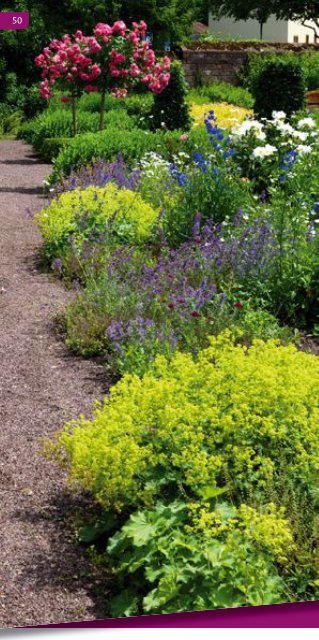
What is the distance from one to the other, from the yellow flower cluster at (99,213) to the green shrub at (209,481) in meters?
3.76

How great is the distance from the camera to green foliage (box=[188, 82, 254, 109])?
797 inches

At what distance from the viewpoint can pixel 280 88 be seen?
567 inches

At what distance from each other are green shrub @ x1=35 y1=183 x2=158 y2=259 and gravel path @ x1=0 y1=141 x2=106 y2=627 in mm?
316

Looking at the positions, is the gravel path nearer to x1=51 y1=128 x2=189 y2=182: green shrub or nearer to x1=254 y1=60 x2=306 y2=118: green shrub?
x1=51 y1=128 x2=189 y2=182: green shrub

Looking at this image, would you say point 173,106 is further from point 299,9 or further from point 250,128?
point 299,9

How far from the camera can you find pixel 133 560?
3117 mm

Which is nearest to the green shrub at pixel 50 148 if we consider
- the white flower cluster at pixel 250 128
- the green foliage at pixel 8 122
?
the green foliage at pixel 8 122

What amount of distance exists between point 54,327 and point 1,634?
12.1ft

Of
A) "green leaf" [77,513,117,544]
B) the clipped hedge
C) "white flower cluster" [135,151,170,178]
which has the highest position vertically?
"green leaf" [77,513,117,544]

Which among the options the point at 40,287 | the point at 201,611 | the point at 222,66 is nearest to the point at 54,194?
the point at 40,287

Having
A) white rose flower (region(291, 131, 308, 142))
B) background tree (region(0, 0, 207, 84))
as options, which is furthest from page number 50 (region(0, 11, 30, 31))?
white rose flower (region(291, 131, 308, 142))

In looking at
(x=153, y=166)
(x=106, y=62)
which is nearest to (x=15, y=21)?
(x=106, y=62)

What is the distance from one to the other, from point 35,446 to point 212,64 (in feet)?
65.0

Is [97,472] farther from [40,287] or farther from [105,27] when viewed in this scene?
[105,27]
